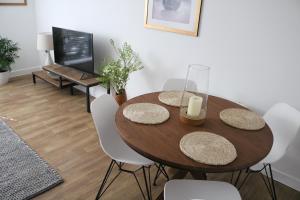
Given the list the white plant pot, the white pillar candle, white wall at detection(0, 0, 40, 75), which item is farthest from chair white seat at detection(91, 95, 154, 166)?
white wall at detection(0, 0, 40, 75)

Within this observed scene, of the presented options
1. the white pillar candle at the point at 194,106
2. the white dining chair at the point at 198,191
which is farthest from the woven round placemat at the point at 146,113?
the white dining chair at the point at 198,191

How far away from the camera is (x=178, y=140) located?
4.90 ft

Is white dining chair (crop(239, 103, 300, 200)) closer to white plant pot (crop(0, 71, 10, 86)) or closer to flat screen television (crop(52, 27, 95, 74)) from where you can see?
flat screen television (crop(52, 27, 95, 74))

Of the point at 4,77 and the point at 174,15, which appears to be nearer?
the point at 174,15

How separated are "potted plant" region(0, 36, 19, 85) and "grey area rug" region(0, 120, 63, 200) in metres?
1.72

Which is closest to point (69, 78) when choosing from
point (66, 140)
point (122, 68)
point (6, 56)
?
point (122, 68)

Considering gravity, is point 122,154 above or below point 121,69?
below

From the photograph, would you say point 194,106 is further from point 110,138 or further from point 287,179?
point 287,179

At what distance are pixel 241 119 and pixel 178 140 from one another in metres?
0.54

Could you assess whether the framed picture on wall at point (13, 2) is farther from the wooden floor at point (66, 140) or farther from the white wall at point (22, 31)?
the wooden floor at point (66, 140)

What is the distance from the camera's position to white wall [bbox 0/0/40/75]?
4.17 m

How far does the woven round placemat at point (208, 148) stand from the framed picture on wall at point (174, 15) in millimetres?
1305

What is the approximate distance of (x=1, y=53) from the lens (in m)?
3.88

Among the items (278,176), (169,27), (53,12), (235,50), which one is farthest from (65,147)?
(53,12)
